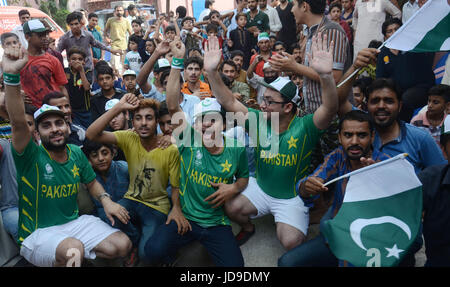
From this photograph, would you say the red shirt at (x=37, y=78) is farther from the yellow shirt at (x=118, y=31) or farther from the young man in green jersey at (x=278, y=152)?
the yellow shirt at (x=118, y=31)

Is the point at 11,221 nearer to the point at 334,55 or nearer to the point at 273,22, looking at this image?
the point at 334,55

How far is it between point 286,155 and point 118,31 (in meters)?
9.82

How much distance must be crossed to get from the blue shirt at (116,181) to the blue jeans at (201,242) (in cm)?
78

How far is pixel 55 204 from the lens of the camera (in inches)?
135

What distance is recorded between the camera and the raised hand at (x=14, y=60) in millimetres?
2939

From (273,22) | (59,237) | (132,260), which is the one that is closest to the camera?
(59,237)

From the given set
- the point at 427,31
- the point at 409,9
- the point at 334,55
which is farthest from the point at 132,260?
the point at 409,9

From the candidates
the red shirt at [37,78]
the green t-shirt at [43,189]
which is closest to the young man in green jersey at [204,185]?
the green t-shirt at [43,189]

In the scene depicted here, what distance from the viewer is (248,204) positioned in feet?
12.4
